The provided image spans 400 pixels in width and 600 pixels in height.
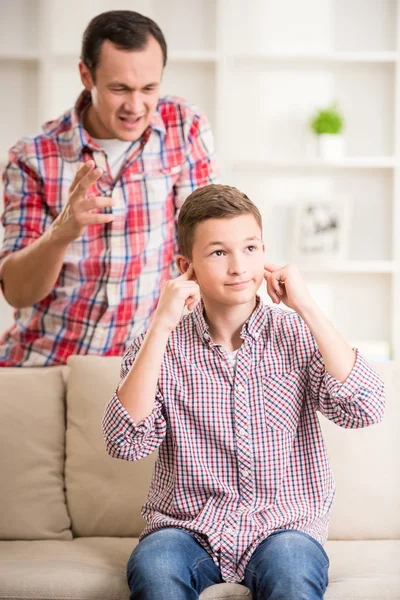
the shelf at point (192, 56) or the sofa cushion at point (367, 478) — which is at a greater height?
the shelf at point (192, 56)

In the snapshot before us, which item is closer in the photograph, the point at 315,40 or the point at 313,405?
the point at 313,405

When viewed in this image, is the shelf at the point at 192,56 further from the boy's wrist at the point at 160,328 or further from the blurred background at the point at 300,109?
the boy's wrist at the point at 160,328

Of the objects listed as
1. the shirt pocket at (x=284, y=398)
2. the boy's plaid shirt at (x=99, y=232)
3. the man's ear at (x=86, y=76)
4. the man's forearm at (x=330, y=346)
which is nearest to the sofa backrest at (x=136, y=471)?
the boy's plaid shirt at (x=99, y=232)

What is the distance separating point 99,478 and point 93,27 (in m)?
1.19

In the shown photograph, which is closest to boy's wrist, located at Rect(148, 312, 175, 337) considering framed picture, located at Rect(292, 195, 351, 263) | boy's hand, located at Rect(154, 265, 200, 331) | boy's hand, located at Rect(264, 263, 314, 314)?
boy's hand, located at Rect(154, 265, 200, 331)

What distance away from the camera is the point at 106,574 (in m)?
1.72

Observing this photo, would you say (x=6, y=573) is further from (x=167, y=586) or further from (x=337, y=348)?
(x=337, y=348)

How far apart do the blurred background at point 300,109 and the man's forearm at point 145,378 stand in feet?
8.21

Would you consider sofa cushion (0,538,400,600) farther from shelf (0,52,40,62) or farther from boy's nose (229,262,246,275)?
shelf (0,52,40,62)

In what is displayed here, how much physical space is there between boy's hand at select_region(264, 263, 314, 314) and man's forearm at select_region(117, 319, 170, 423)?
241mm

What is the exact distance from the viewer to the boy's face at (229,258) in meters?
1.65

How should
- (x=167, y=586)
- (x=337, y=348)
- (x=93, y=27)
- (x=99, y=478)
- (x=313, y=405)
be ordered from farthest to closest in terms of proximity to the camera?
(x=93, y=27) → (x=99, y=478) → (x=313, y=405) → (x=337, y=348) → (x=167, y=586)

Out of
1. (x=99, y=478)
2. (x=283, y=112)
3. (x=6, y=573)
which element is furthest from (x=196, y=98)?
(x=6, y=573)

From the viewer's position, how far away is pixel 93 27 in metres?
2.25
